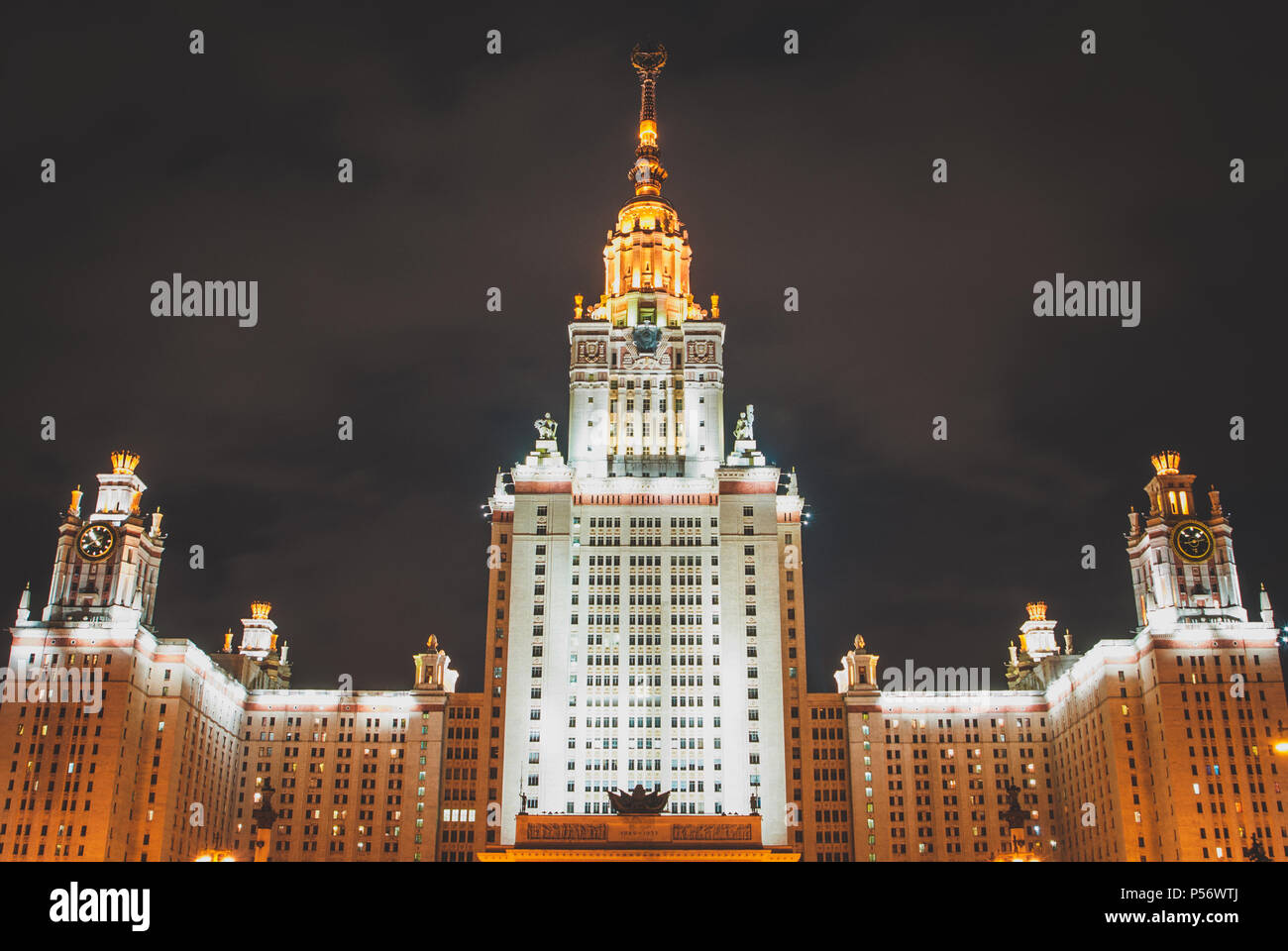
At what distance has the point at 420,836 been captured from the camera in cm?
15562

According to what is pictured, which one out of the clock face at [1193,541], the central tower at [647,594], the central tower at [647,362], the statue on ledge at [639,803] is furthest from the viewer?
the central tower at [647,362]

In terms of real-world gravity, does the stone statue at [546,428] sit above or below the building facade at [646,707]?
above

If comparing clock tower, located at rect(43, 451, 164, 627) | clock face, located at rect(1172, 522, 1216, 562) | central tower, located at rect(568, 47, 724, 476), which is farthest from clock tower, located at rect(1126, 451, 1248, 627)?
clock tower, located at rect(43, 451, 164, 627)

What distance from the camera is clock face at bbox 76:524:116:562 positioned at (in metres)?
151

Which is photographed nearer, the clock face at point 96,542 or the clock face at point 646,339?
the clock face at point 96,542

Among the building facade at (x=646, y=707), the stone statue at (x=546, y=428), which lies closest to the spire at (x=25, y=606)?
the building facade at (x=646, y=707)

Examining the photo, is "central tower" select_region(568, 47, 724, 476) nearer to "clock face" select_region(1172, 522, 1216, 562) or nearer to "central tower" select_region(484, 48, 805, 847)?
"central tower" select_region(484, 48, 805, 847)

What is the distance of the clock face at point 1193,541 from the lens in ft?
479

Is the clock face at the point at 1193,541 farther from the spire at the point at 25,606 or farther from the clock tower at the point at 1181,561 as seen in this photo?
the spire at the point at 25,606

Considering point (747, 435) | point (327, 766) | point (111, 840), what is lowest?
point (111, 840)

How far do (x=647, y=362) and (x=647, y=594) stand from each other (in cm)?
3435

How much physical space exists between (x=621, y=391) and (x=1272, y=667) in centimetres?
8703
